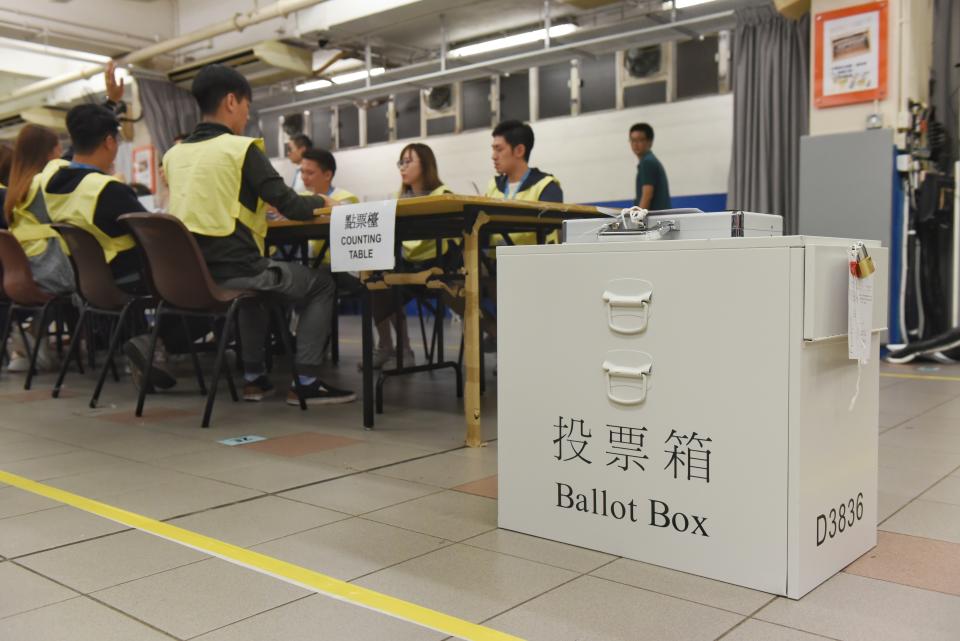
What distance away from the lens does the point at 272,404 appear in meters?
3.33

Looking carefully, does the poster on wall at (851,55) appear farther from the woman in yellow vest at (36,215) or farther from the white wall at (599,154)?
the woman in yellow vest at (36,215)

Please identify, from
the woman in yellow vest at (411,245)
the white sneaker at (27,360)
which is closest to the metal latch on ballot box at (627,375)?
the woman in yellow vest at (411,245)

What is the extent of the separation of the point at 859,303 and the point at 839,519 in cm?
38

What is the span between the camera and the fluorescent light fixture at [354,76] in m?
8.19

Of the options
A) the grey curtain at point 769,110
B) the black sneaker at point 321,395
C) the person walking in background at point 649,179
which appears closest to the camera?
the black sneaker at point 321,395

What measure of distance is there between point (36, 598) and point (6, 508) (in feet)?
2.07

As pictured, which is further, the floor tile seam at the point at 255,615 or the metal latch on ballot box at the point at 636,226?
the metal latch on ballot box at the point at 636,226

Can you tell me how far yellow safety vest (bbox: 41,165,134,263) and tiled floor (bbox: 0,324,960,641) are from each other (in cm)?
115

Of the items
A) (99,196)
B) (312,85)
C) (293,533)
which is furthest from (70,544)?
(312,85)

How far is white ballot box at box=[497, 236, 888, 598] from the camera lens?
4.34 feet

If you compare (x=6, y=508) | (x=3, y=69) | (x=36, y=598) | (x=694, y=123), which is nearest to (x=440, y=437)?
(x=6, y=508)

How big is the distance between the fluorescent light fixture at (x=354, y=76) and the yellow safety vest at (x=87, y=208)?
477 cm

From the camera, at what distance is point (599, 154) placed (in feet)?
25.1

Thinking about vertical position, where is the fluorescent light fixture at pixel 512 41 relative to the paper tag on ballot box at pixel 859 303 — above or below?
above
